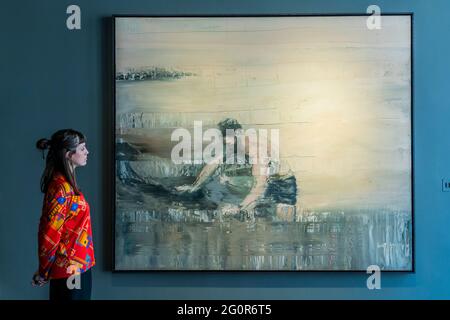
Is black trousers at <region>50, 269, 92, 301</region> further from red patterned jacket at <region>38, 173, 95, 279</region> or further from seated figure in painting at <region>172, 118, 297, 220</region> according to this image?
seated figure in painting at <region>172, 118, 297, 220</region>

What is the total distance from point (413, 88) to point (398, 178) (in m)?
0.48

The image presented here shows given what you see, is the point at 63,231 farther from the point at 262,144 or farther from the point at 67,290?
the point at 262,144

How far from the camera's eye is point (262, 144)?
2.76 meters

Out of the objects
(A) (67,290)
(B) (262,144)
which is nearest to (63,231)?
(A) (67,290)

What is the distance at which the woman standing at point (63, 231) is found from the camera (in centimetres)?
211

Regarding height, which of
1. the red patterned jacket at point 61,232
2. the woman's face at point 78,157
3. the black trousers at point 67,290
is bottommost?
the black trousers at point 67,290

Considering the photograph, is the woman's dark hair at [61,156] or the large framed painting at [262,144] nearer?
the woman's dark hair at [61,156]

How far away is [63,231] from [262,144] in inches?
44.0

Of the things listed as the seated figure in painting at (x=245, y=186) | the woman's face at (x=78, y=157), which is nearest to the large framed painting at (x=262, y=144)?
the seated figure in painting at (x=245, y=186)

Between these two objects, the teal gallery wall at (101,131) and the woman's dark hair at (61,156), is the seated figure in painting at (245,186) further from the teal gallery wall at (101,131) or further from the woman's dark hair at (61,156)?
the woman's dark hair at (61,156)

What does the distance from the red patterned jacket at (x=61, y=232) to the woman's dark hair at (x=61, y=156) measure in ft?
0.08

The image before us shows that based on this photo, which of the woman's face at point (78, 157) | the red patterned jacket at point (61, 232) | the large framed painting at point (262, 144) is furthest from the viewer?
the large framed painting at point (262, 144)

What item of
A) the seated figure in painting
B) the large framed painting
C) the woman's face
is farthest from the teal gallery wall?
the woman's face

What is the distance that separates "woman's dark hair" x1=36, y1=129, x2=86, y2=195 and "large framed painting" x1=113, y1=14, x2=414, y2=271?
0.53 meters
